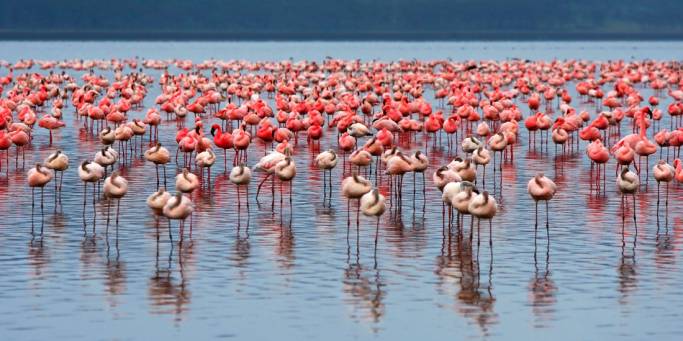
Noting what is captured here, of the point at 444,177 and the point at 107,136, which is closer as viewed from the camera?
the point at 444,177

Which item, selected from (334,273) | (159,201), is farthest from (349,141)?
(334,273)

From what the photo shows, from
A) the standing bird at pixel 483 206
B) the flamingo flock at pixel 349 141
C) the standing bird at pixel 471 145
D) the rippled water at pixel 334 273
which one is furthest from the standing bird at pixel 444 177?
the standing bird at pixel 471 145

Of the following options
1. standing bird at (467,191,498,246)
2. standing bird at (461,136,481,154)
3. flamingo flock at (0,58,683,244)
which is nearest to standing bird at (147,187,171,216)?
flamingo flock at (0,58,683,244)

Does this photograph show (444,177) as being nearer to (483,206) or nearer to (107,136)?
(483,206)

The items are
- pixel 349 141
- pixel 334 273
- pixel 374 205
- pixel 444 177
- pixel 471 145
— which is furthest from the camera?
pixel 349 141

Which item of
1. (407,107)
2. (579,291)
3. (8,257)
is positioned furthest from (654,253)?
(407,107)

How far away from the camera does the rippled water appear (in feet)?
66.4

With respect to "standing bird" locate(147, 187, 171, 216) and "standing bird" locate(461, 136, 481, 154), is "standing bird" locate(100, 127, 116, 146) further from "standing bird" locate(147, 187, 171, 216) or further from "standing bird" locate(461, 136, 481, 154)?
"standing bird" locate(147, 187, 171, 216)

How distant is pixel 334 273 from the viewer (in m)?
23.7

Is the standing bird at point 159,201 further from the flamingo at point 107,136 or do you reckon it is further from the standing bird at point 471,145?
the flamingo at point 107,136

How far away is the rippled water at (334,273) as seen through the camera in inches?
797

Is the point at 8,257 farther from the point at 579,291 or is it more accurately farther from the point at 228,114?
the point at 228,114

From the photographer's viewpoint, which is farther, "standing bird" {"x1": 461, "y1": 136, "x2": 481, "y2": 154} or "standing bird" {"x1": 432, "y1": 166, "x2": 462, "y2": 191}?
"standing bird" {"x1": 461, "y1": 136, "x2": 481, "y2": 154}

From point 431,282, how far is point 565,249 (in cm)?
384
